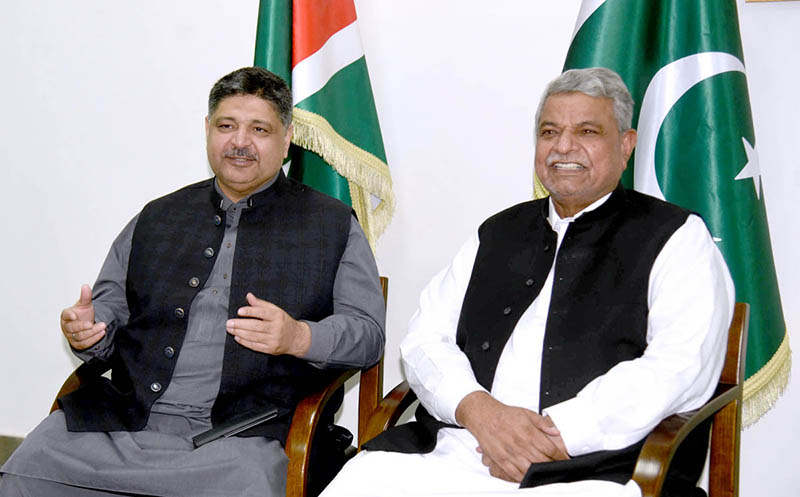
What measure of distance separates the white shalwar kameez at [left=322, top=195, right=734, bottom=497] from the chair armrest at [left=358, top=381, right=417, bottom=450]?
0.07m

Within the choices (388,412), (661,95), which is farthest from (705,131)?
(388,412)

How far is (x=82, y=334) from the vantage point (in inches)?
96.7

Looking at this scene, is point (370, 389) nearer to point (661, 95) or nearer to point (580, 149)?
point (580, 149)

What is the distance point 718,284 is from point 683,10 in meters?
0.97

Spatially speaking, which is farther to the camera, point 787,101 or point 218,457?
point 787,101

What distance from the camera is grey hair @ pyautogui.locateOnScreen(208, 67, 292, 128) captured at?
8.66ft

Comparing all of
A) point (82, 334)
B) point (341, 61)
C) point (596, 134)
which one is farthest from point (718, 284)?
point (82, 334)

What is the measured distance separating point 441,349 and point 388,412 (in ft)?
0.75

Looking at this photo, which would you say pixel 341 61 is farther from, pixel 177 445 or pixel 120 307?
pixel 177 445

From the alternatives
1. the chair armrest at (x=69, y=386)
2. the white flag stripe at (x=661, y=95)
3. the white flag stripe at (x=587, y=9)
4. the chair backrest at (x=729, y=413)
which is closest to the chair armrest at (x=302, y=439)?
the chair armrest at (x=69, y=386)

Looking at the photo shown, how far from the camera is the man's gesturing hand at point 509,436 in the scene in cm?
201

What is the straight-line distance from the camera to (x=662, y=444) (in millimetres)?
1873

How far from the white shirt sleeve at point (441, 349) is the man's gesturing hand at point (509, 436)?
0.08 meters

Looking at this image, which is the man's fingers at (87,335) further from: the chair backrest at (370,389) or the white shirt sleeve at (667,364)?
the white shirt sleeve at (667,364)
